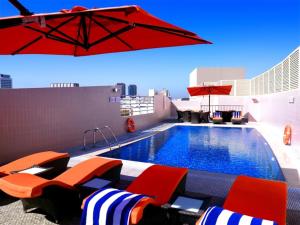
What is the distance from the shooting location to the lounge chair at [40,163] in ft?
14.0

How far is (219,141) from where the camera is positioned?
9.88 meters

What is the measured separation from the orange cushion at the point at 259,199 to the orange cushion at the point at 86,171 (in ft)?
6.40

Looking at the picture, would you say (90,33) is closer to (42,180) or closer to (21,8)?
(21,8)

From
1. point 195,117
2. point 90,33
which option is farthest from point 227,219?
point 195,117

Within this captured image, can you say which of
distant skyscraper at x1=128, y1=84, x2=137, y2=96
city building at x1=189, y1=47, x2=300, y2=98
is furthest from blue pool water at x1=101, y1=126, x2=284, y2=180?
distant skyscraper at x1=128, y1=84, x2=137, y2=96

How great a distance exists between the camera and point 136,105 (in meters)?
12.9

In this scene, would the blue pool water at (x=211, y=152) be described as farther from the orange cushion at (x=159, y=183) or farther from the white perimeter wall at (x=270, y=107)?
the orange cushion at (x=159, y=183)

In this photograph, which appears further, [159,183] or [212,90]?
[212,90]

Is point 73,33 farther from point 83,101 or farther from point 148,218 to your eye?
point 83,101

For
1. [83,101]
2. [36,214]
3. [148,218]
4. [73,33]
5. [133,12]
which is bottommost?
[36,214]

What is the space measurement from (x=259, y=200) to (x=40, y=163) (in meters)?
3.59

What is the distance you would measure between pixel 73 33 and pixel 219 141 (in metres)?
7.58

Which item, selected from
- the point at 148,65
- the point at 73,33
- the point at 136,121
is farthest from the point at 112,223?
the point at 148,65

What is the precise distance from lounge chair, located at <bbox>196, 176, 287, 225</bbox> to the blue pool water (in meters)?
2.29
